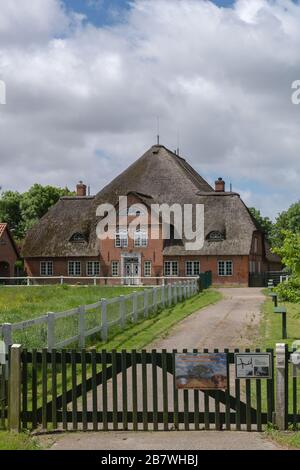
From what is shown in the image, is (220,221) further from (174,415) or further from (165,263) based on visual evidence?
(174,415)

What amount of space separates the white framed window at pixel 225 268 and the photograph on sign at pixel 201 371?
173ft

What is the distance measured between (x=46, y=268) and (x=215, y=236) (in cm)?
1726

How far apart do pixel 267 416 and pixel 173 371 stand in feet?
4.76

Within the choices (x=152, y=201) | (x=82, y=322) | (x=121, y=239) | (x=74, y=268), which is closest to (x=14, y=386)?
(x=82, y=322)

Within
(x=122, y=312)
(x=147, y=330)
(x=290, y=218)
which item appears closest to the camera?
(x=147, y=330)

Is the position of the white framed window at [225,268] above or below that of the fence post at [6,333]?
above

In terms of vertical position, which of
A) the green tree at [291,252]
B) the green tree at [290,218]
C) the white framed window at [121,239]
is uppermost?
the green tree at [290,218]

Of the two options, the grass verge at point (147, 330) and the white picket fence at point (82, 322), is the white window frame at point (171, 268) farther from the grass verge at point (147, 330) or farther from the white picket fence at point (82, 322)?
the grass verge at point (147, 330)

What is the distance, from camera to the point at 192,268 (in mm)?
62969

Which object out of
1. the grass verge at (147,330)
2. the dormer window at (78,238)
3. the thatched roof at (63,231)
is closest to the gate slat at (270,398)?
the grass verge at (147,330)

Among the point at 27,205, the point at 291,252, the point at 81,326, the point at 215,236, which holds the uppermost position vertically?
the point at 27,205

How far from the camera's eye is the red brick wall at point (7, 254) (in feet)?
214

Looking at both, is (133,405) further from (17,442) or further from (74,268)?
(74,268)
